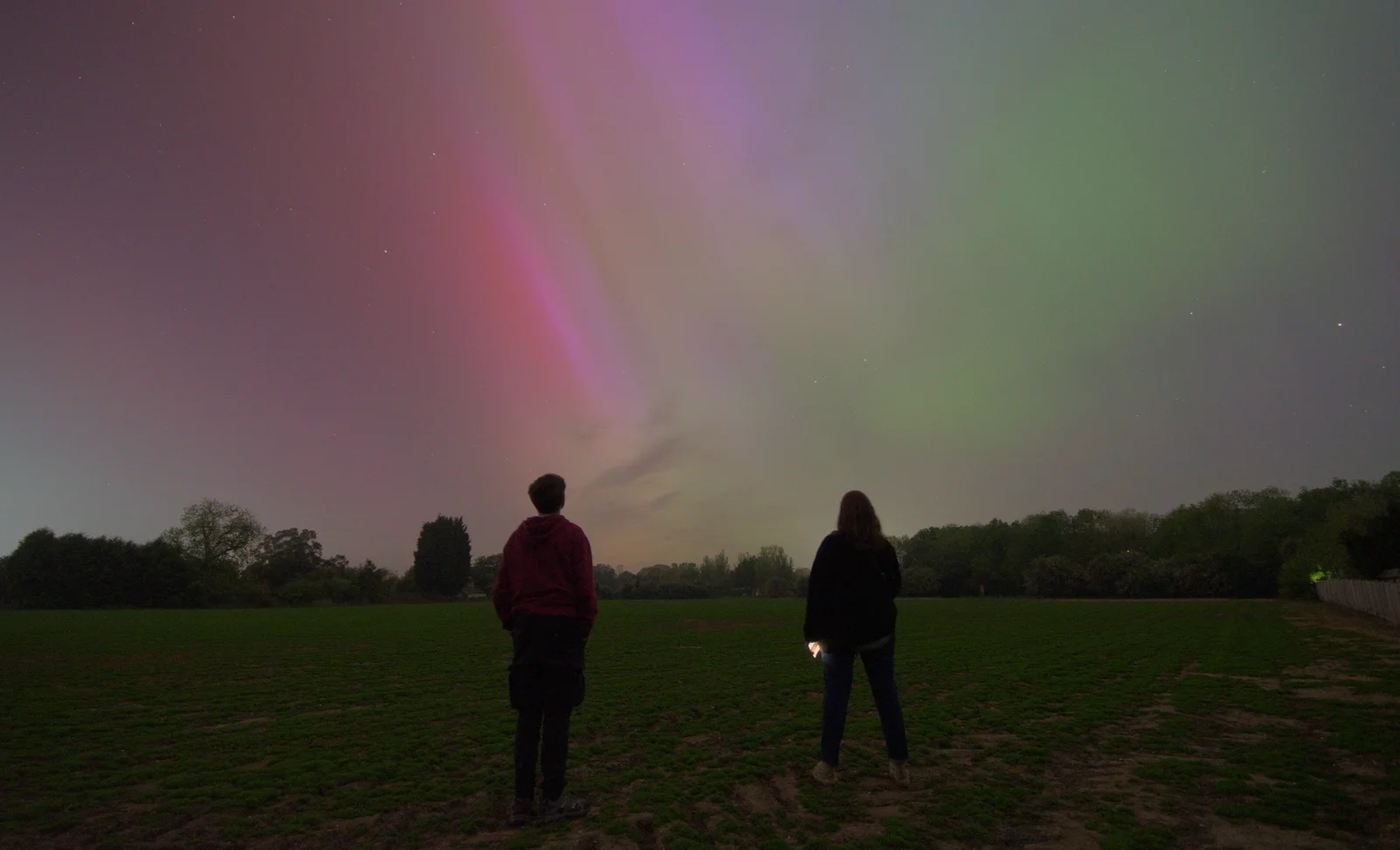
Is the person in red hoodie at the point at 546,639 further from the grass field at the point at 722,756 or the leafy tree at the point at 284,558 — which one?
the leafy tree at the point at 284,558

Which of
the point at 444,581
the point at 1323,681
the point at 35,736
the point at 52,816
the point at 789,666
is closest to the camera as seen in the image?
the point at 52,816

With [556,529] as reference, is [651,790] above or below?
below

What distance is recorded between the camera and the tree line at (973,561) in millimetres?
66500

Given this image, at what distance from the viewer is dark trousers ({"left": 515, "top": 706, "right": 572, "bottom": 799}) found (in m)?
4.83

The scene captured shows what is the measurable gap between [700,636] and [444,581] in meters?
94.8

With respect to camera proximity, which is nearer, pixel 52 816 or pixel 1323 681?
pixel 52 816

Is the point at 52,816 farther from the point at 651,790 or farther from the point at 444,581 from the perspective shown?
the point at 444,581

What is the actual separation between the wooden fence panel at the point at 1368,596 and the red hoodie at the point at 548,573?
105ft

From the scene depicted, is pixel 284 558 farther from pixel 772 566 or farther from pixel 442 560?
pixel 772 566

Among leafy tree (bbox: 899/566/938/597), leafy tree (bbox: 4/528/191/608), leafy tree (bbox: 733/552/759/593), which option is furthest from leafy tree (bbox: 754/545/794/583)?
leafy tree (bbox: 4/528/191/608)

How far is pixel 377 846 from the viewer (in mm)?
4375

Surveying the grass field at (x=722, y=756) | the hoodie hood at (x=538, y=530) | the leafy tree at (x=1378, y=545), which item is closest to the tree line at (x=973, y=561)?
the leafy tree at (x=1378, y=545)

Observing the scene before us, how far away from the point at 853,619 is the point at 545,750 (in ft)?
8.32

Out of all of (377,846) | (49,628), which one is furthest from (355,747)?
(49,628)
